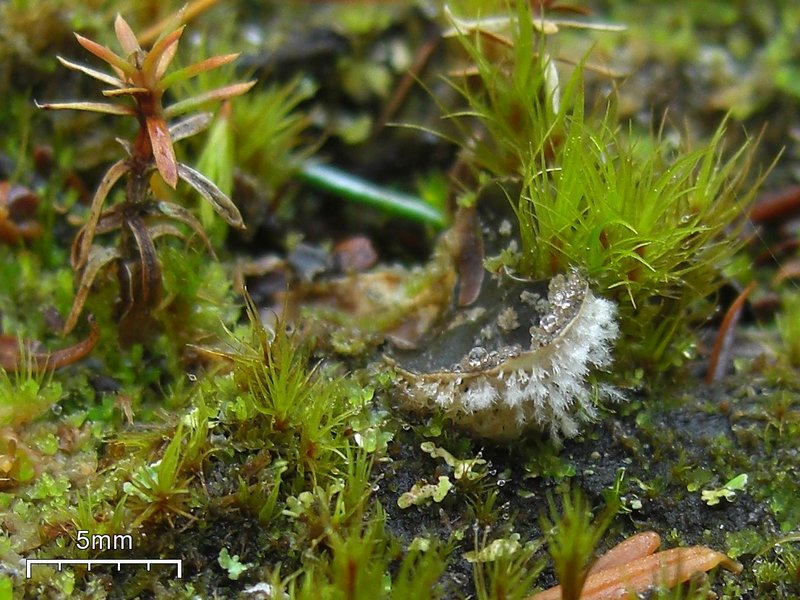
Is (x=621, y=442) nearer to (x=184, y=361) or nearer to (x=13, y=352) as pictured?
(x=184, y=361)

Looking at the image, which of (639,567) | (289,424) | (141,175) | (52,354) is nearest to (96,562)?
(289,424)

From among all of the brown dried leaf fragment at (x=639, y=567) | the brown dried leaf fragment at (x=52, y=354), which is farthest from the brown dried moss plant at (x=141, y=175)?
the brown dried leaf fragment at (x=639, y=567)

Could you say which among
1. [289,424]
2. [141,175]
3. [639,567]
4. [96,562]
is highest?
[141,175]

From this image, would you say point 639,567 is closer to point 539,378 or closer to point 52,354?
point 539,378

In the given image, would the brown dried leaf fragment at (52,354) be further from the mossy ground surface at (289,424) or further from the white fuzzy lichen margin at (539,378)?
the white fuzzy lichen margin at (539,378)

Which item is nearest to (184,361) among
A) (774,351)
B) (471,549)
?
(471,549)

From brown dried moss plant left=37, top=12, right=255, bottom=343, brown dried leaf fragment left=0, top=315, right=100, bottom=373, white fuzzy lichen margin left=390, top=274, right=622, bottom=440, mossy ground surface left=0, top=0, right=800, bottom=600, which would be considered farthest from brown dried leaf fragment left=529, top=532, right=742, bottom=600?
brown dried leaf fragment left=0, top=315, right=100, bottom=373
